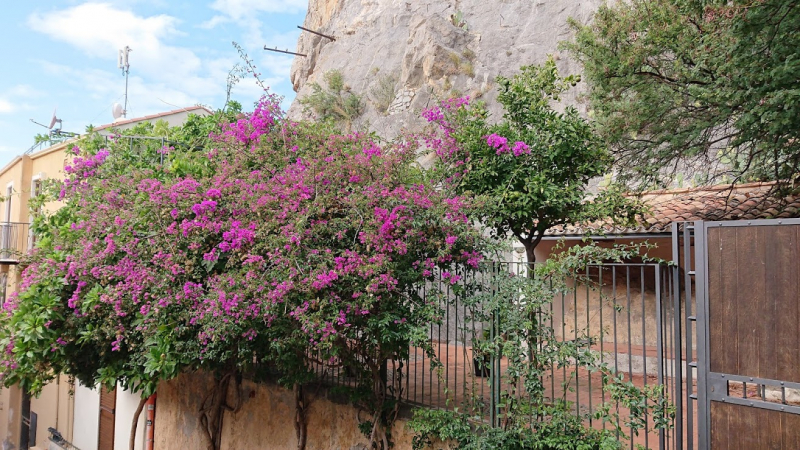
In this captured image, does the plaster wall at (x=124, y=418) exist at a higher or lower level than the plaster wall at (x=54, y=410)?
higher

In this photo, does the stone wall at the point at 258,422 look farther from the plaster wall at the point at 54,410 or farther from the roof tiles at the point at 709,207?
the plaster wall at the point at 54,410

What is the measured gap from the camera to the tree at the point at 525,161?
19.8 ft

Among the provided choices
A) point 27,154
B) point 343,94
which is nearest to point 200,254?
point 27,154

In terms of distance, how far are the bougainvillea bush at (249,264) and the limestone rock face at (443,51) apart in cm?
1722

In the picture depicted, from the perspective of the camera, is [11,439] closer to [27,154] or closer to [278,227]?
[27,154]

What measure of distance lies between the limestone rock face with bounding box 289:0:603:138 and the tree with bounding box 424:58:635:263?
56.3 ft

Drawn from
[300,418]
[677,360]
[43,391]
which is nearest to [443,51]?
[43,391]

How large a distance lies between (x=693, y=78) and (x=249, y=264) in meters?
6.96

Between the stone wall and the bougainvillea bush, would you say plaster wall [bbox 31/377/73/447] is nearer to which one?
the stone wall

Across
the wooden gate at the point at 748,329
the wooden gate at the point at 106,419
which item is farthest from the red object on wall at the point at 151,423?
the wooden gate at the point at 748,329

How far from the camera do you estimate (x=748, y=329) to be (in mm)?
4023

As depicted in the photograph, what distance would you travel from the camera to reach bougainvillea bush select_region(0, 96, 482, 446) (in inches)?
208

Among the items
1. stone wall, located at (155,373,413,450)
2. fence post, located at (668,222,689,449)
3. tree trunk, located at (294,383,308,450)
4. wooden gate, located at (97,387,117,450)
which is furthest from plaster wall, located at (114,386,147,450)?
fence post, located at (668,222,689,449)

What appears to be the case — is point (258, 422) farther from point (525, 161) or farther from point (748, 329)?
point (748, 329)
